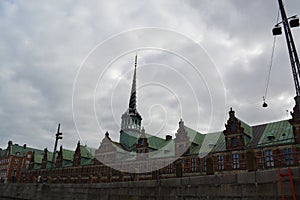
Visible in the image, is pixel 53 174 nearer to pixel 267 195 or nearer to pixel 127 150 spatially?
pixel 127 150

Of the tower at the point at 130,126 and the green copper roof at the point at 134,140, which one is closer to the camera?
the green copper roof at the point at 134,140

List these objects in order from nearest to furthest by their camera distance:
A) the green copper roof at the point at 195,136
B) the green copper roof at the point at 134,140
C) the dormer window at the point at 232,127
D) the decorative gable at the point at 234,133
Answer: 1. the decorative gable at the point at 234,133
2. the dormer window at the point at 232,127
3. the green copper roof at the point at 195,136
4. the green copper roof at the point at 134,140

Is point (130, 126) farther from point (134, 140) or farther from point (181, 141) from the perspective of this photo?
point (181, 141)

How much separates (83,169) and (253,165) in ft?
193

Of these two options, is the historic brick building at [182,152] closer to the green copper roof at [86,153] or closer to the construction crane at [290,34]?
the green copper roof at [86,153]

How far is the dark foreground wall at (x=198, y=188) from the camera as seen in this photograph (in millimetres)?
10742

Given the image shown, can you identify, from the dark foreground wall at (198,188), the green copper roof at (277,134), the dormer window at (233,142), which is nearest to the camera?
the dark foreground wall at (198,188)

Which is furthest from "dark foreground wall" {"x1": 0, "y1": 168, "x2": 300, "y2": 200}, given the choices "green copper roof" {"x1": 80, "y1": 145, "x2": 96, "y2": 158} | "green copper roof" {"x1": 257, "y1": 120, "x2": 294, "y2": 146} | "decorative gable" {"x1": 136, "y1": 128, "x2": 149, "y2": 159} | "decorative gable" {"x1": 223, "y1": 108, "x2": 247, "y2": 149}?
"green copper roof" {"x1": 80, "y1": 145, "x2": 96, "y2": 158}

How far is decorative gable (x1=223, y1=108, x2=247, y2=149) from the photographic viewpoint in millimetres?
39056

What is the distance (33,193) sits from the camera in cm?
3406

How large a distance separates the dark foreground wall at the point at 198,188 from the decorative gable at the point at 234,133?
990 inches

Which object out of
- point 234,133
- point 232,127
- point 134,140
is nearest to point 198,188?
point 234,133

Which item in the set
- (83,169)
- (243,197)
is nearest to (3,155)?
(83,169)

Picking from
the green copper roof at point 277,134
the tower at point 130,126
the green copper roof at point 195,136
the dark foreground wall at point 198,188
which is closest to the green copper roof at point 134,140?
the tower at point 130,126
